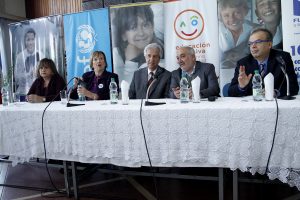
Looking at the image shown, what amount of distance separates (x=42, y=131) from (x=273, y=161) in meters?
1.46

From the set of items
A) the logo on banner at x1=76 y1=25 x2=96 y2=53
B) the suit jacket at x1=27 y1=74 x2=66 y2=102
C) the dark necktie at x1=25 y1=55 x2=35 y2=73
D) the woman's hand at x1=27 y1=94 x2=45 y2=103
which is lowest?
the woman's hand at x1=27 y1=94 x2=45 y2=103

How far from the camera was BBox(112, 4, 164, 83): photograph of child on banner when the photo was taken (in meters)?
3.73

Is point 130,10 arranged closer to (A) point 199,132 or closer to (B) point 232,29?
(B) point 232,29

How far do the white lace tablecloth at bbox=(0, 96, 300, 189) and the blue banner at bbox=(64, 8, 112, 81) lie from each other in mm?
2196

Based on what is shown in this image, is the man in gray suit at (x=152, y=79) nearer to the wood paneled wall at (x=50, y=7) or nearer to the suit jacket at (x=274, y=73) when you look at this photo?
the suit jacket at (x=274, y=73)

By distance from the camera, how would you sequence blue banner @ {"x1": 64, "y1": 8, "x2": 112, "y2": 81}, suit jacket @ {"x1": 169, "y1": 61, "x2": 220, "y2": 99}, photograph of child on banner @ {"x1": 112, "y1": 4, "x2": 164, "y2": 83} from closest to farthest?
Answer: 1. suit jacket @ {"x1": 169, "y1": 61, "x2": 220, "y2": 99}
2. photograph of child on banner @ {"x1": 112, "y1": 4, "x2": 164, "y2": 83}
3. blue banner @ {"x1": 64, "y1": 8, "x2": 112, "y2": 81}

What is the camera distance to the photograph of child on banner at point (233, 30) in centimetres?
327

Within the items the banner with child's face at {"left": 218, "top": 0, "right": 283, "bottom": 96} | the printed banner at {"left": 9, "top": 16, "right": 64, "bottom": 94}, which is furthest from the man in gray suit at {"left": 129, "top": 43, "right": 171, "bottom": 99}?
the printed banner at {"left": 9, "top": 16, "right": 64, "bottom": 94}

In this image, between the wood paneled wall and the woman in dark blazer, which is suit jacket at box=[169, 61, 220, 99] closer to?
the woman in dark blazer

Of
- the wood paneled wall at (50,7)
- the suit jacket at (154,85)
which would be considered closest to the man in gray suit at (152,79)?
the suit jacket at (154,85)

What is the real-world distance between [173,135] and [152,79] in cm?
125

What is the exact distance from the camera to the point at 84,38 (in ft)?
13.4

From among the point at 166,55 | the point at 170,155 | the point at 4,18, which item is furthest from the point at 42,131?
the point at 4,18

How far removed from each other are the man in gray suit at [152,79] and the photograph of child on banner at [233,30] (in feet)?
3.34
